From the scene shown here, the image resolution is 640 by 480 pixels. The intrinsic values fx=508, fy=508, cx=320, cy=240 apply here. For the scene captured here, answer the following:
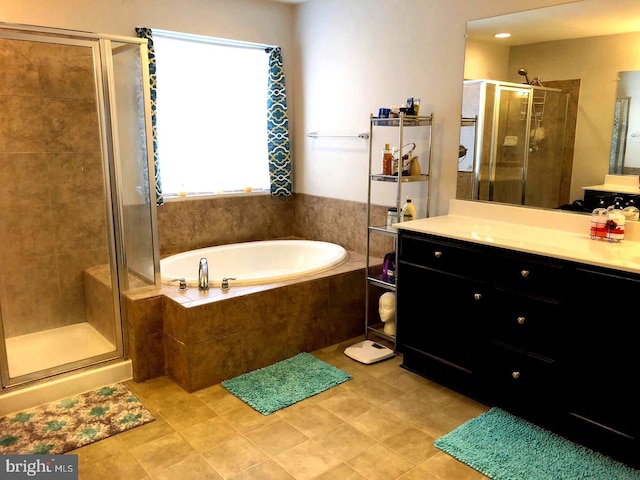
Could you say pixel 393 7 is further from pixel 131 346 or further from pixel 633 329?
pixel 131 346

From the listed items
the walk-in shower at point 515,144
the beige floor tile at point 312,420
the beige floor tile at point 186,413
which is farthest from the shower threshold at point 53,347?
the walk-in shower at point 515,144

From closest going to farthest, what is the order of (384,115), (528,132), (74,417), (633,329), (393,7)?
(633,329) → (74,417) → (528,132) → (384,115) → (393,7)

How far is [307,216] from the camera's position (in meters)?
4.50

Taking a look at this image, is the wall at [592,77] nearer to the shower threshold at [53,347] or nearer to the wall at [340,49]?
A: the wall at [340,49]

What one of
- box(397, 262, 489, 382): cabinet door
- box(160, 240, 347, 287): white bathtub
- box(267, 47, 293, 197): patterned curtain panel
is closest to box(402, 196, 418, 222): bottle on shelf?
box(397, 262, 489, 382): cabinet door

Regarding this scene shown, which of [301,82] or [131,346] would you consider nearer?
[131,346]

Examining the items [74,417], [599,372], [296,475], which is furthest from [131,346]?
[599,372]

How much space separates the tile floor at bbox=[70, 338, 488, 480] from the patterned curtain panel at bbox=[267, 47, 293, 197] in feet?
6.55

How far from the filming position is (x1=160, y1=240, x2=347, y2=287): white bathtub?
3.75 m

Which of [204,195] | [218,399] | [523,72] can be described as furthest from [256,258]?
[523,72]

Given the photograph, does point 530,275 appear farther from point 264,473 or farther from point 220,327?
point 220,327

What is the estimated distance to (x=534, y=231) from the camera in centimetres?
283

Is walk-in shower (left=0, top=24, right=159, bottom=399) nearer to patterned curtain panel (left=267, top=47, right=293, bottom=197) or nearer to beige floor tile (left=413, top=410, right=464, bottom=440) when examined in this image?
patterned curtain panel (left=267, top=47, right=293, bottom=197)

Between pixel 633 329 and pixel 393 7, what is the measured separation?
256cm
